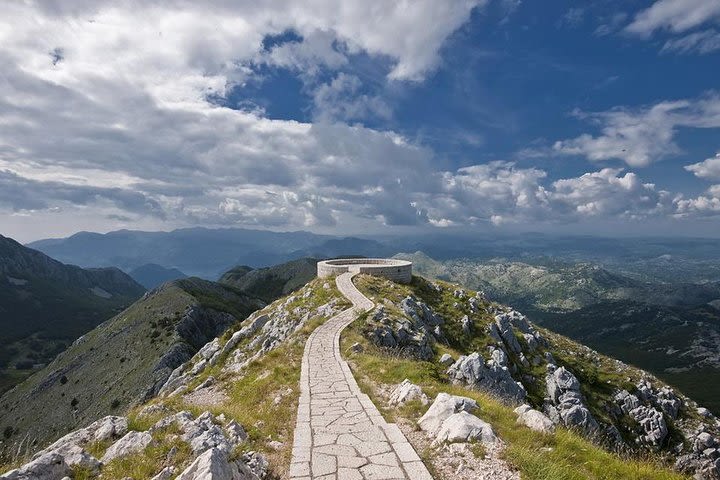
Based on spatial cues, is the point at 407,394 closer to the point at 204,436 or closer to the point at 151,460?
the point at 204,436

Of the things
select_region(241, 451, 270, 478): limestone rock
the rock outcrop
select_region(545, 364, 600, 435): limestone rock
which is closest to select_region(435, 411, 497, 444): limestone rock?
the rock outcrop

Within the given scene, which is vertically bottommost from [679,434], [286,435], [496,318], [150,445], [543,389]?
[679,434]

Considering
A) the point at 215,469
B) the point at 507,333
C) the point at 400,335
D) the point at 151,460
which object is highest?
the point at 215,469

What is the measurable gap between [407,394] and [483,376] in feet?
61.0

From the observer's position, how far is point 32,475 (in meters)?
8.82

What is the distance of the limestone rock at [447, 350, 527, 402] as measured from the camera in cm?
2646

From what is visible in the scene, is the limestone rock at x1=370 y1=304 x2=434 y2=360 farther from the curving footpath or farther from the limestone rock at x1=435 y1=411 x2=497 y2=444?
the limestone rock at x1=435 y1=411 x2=497 y2=444

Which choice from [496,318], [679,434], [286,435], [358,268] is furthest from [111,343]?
[679,434]

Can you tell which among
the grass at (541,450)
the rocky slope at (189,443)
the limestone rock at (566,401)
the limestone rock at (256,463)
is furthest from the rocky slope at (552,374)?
the limestone rock at (256,463)

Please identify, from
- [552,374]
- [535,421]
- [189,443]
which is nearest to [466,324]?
[552,374]

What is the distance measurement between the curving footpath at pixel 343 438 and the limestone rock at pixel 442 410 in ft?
3.22

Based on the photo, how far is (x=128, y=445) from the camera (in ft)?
35.6

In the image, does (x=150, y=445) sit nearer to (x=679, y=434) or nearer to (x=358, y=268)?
(x=358, y=268)

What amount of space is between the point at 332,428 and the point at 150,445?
207 inches
